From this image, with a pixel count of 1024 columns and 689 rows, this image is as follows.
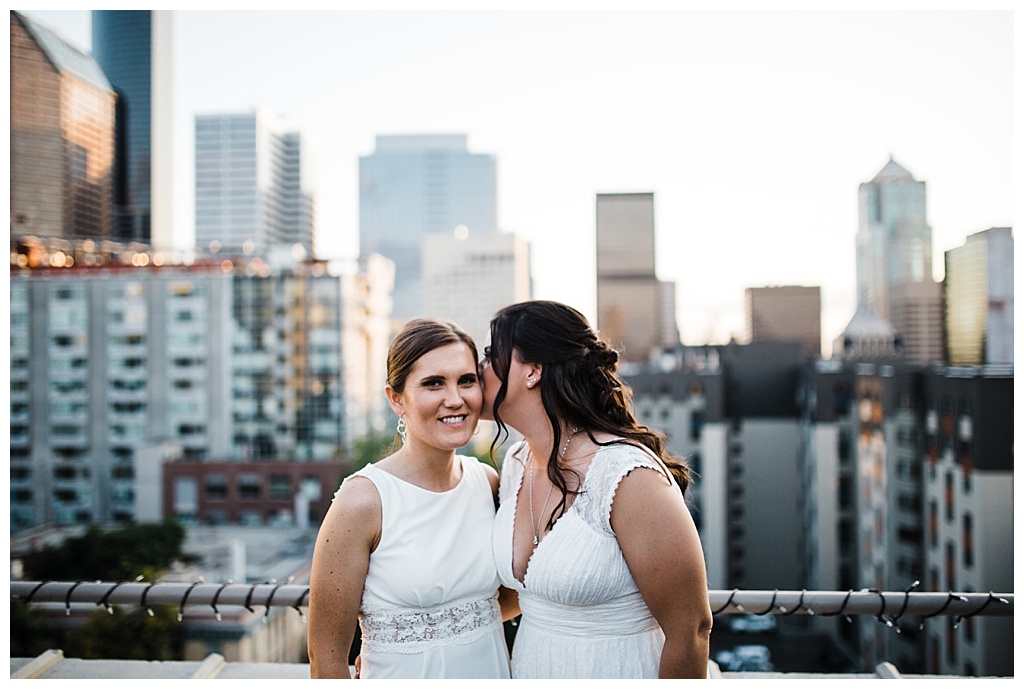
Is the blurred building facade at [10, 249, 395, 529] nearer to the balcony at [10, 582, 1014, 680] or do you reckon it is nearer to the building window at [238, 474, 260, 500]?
the building window at [238, 474, 260, 500]

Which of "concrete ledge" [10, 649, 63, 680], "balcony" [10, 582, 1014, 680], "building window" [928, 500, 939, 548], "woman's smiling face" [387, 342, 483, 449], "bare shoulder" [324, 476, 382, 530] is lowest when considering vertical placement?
"building window" [928, 500, 939, 548]

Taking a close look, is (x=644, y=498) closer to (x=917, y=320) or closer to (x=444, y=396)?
(x=444, y=396)

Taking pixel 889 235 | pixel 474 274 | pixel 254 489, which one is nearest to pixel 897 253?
pixel 889 235

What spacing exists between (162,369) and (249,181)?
66438mm

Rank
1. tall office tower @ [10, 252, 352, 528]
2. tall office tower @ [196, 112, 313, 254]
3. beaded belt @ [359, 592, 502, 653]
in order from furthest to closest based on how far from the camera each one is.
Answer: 1. tall office tower @ [196, 112, 313, 254]
2. tall office tower @ [10, 252, 352, 528]
3. beaded belt @ [359, 592, 502, 653]

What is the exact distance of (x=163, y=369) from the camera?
90.7 ft

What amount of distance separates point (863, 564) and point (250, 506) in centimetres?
1782

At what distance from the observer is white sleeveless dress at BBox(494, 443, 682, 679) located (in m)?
1.66

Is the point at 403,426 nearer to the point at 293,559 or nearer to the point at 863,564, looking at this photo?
the point at 293,559

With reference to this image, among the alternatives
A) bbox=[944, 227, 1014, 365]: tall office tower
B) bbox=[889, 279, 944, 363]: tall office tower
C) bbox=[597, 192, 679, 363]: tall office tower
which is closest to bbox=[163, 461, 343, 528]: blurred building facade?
bbox=[944, 227, 1014, 365]: tall office tower

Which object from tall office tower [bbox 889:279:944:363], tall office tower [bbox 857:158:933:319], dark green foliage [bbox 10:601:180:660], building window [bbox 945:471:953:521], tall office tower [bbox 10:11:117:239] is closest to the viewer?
dark green foliage [bbox 10:601:180:660]

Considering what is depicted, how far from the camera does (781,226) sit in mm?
42594

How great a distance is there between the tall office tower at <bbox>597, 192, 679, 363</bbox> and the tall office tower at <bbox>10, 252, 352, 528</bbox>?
1796 inches

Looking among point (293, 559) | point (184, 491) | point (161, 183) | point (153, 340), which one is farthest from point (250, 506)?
point (161, 183)
